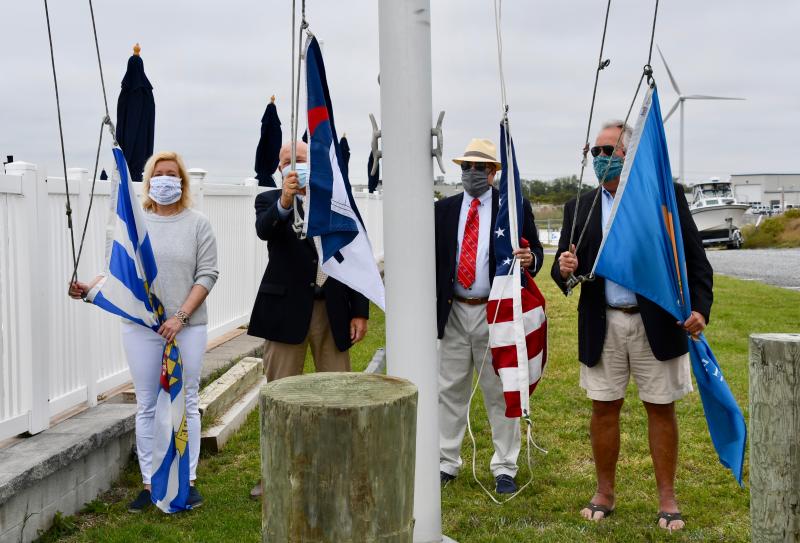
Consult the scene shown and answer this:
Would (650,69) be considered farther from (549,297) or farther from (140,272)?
(549,297)

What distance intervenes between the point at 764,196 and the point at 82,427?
4751 inches

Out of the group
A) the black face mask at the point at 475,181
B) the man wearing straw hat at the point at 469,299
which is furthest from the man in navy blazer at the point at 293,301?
the black face mask at the point at 475,181

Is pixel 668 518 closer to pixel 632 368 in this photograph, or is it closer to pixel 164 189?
pixel 632 368

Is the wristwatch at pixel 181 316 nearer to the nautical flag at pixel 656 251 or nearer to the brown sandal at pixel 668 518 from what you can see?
the nautical flag at pixel 656 251

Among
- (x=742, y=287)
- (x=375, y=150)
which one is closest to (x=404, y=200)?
(x=375, y=150)

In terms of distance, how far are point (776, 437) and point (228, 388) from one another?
4897 millimetres

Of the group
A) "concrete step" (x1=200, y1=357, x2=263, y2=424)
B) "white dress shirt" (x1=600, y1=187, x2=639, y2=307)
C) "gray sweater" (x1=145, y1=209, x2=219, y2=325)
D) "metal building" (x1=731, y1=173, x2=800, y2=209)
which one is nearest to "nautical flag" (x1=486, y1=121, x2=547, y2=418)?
"white dress shirt" (x1=600, y1=187, x2=639, y2=307)

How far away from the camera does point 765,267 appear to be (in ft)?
100.0

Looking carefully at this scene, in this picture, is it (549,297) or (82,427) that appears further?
(549,297)

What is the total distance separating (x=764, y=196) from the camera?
116 metres

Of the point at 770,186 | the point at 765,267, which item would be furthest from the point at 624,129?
the point at 770,186

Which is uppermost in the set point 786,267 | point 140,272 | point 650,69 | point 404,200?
point 650,69

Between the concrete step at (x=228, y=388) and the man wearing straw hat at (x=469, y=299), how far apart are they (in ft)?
6.28

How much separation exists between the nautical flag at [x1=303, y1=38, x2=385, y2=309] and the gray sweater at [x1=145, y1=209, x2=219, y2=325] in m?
0.92
